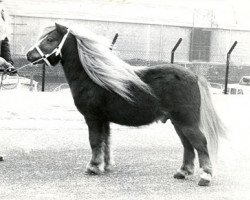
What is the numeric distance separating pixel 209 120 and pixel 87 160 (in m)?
2.10

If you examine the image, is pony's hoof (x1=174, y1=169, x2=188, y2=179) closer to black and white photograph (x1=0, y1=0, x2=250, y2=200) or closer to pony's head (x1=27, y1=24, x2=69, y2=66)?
black and white photograph (x1=0, y1=0, x2=250, y2=200)

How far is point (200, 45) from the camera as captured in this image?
37281mm

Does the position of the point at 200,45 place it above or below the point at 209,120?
below

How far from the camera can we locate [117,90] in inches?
259

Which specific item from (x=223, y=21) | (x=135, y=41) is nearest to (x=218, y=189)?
(x=135, y=41)

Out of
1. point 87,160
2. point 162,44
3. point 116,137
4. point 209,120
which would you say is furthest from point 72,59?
point 162,44

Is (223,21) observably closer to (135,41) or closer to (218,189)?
(135,41)

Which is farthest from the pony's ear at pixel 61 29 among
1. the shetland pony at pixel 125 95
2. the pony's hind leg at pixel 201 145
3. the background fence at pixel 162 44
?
the background fence at pixel 162 44

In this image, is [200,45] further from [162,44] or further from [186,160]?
[186,160]

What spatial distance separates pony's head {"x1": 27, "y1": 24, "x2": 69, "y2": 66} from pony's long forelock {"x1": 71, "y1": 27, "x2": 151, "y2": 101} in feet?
0.54

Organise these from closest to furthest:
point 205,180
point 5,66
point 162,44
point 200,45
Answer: point 205,180
point 5,66
point 162,44
point 200,45

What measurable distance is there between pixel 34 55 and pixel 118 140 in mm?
3217

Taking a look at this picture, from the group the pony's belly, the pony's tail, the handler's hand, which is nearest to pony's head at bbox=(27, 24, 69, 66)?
the handler's hand

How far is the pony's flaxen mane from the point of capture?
21.6 feet
